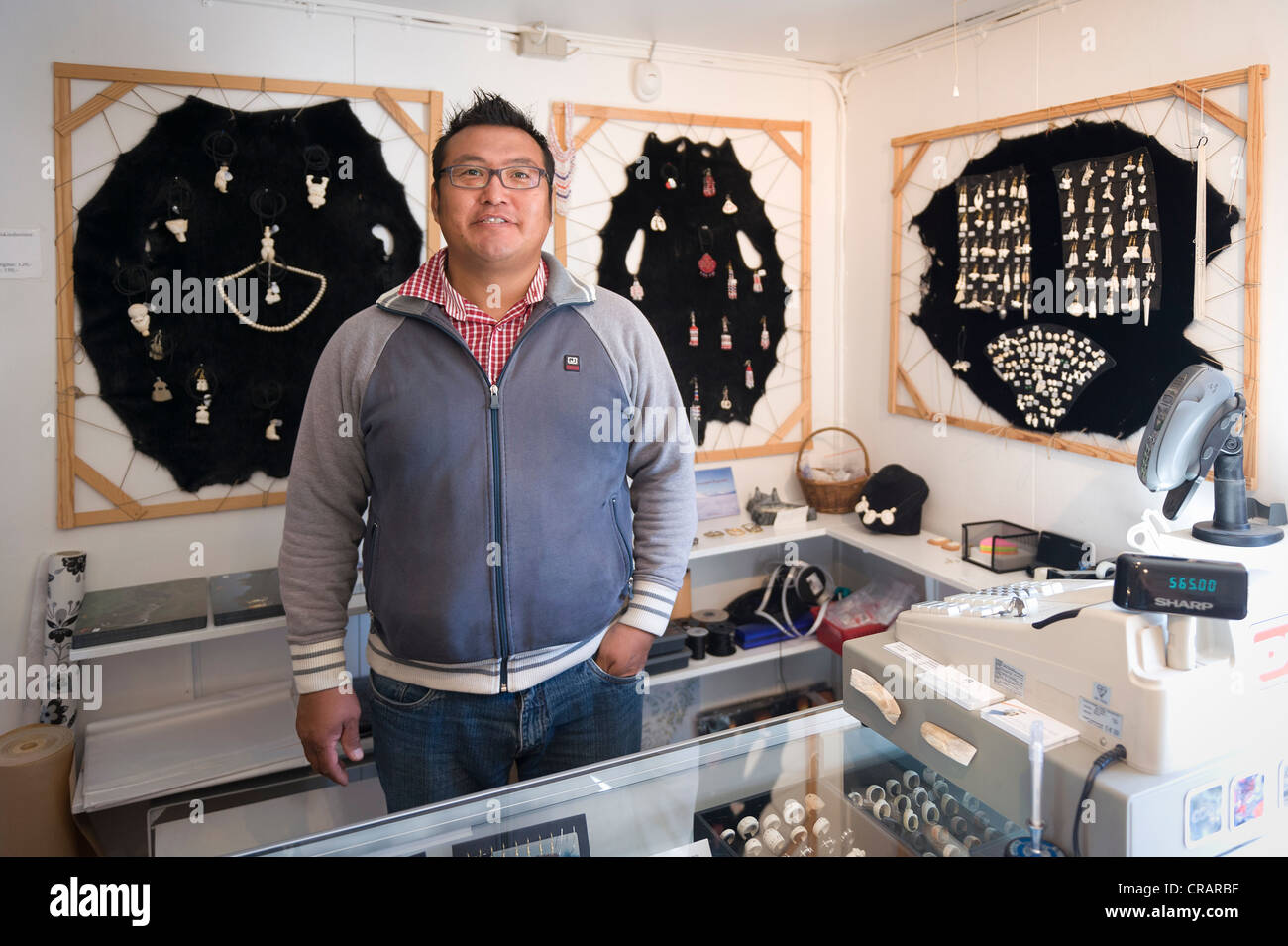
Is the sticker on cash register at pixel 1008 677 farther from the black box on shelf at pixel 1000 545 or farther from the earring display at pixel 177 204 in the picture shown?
the earring display at pixel 177 204

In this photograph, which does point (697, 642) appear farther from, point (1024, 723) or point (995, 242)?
point (1024, 723)

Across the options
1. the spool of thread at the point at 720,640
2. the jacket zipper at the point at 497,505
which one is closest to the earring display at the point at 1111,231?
the spool of thread at the point at 720,640

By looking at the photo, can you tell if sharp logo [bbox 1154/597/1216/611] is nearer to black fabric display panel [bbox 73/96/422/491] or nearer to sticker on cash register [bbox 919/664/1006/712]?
sticker on cash register [bbox 919/664/1006/712]

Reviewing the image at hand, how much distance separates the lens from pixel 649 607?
171 cm

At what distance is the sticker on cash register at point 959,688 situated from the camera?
125 centimetres

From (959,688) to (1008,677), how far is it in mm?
70

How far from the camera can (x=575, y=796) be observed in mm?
1235

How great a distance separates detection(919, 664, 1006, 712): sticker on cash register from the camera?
4.09ft

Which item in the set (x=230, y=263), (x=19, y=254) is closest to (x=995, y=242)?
(x=230, y=263)

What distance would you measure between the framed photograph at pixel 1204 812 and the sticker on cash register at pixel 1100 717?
103mm

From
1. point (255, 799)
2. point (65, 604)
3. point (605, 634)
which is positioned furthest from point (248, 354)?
point (605, 634)

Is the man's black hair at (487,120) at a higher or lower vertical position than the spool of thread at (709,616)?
higher
